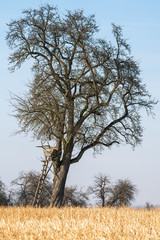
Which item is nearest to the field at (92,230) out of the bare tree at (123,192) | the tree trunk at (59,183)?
the tree trunk at (59,183)

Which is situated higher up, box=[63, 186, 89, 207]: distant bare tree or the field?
box=[63, 186, 89, 207]: distant bare tree

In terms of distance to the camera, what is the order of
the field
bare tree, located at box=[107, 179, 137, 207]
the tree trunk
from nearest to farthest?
the field < the tree trunk < bare tree, located at box=[107, 179, 137, 207]

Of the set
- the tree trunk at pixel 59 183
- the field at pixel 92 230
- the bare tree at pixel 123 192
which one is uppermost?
the bare tree at pixel 123 192

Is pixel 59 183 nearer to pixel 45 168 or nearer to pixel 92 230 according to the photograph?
pixel 45 168

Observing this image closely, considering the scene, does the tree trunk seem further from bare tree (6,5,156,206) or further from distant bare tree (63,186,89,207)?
distant bare tree (63,186,89,207)

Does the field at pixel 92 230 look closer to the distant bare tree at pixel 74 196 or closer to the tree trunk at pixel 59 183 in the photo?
the tree trunk at pixel 59 183

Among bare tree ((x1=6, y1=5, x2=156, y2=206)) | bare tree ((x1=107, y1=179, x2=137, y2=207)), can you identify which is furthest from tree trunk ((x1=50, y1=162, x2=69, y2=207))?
bare tree ((x1=107, y1=179, x2=137, y2=207))

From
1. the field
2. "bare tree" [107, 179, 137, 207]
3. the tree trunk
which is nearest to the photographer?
the field

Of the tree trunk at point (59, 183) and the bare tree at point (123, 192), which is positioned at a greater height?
the bare tree at point (123, 192)

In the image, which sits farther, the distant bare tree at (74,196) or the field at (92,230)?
the distant bare tree at (74,196)

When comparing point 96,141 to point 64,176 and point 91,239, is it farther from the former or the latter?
point 91,239

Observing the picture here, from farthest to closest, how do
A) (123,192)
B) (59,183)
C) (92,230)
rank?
(123,192) < (59,183) < (92,230)

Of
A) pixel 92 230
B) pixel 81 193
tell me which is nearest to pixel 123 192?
pixel 81 193

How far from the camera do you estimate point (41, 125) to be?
20.3 m
